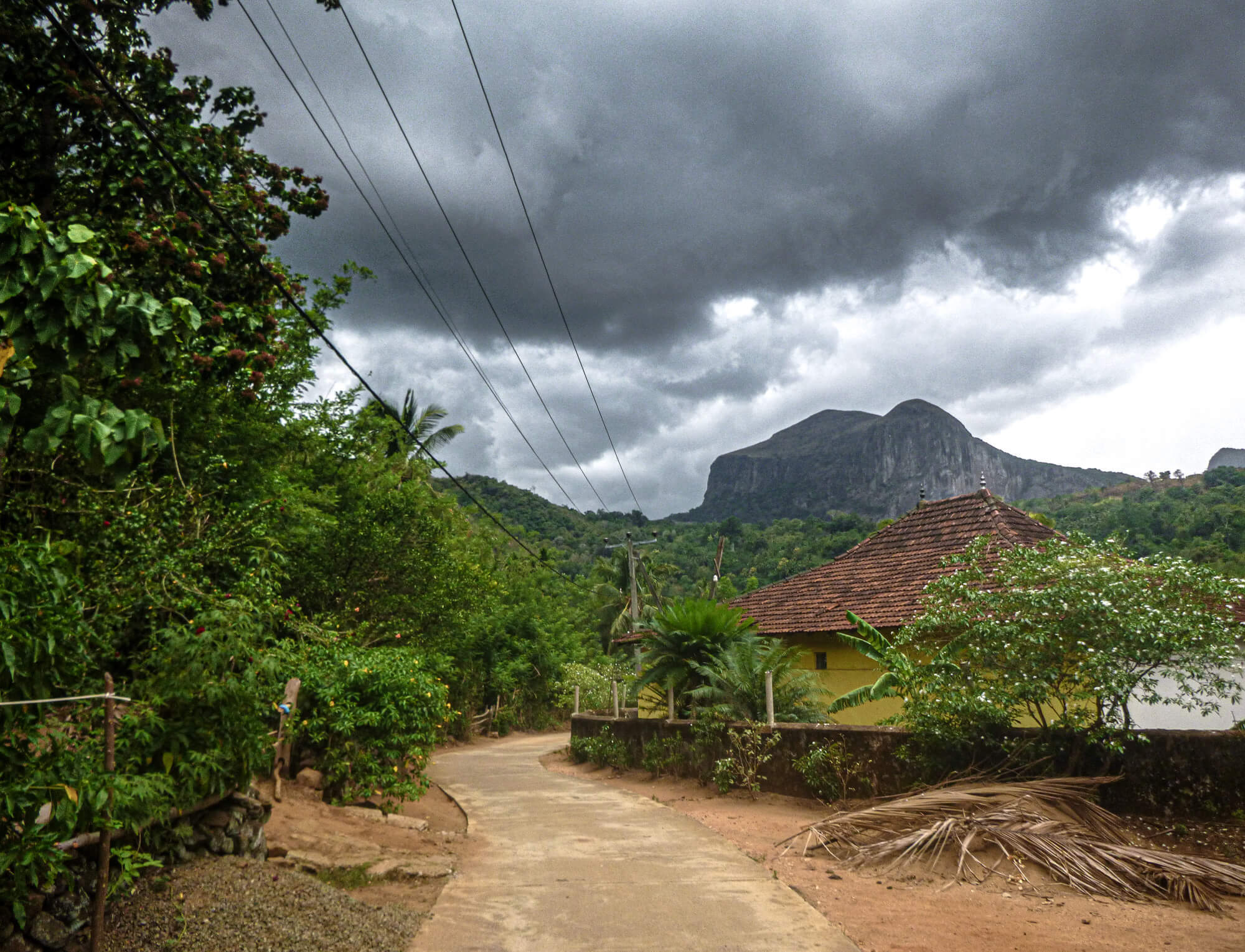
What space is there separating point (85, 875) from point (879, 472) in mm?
139887

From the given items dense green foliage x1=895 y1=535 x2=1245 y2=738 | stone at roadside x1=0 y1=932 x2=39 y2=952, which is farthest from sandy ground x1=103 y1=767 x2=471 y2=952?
dense green foliage x1=895 y1=535 x2=1245 y2=738

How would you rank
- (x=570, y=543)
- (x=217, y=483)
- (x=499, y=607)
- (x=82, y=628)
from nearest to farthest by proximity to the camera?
(x=82, y=628)
(x=217, y=483)
(x=499, y=607)
(x=570, y=543)

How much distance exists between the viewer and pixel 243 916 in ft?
17.1

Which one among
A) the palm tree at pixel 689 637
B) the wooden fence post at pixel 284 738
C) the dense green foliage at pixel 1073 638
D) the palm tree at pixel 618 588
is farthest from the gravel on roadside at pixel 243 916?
the palm tree at pixel 618 588

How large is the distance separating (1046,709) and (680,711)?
19.6ft

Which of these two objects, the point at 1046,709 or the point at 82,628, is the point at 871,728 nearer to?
the point at 1046,709

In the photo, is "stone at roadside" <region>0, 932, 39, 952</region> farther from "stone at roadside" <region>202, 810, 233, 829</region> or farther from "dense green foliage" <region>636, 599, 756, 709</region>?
"dense green foliage" <region>636, 599, 756, 709</region>

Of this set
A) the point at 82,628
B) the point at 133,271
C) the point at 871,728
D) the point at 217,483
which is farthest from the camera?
the point at 871,728

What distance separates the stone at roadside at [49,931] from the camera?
4355 millimetres

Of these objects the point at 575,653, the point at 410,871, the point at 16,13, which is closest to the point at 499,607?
the point at 575,653

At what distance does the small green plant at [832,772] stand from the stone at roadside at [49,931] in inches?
348

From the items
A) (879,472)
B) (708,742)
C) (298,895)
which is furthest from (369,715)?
(879,472)

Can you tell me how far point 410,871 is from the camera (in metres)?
7.25

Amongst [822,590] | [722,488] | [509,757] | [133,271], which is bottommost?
[509,757]
